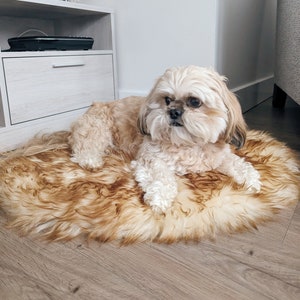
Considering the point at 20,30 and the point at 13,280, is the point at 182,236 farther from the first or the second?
the point at 20,30

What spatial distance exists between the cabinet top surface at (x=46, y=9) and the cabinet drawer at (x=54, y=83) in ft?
0.92

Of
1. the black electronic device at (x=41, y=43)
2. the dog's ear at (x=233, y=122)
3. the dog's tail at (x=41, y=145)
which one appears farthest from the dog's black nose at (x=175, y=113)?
the black electronic device at (x=41, y=43)

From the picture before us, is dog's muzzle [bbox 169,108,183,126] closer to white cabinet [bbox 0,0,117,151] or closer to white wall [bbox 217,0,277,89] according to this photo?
white cabinet [bbox 0,0,117,151]

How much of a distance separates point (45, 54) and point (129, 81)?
28.2 inches

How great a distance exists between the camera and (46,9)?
192cm

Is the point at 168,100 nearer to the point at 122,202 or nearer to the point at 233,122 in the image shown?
the point at 233,122

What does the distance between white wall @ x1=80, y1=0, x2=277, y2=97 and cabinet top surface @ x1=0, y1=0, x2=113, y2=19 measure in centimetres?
22

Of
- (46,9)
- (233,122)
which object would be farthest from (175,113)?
(46,9)

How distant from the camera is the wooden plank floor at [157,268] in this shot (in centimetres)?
67

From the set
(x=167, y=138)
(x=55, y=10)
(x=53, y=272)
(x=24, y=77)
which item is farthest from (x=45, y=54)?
(x=53, y=272)

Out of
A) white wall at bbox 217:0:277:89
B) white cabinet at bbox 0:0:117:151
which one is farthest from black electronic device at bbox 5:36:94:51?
white wall at bbox 217:0:277:89

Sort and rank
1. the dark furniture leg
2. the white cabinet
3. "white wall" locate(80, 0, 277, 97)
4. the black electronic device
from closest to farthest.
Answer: the white cabinet
the black electronic device
"white wall" locate(80, 0, 277, 97)
the dark furniture leg

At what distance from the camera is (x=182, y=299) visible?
65 cm

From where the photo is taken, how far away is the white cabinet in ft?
5.26
